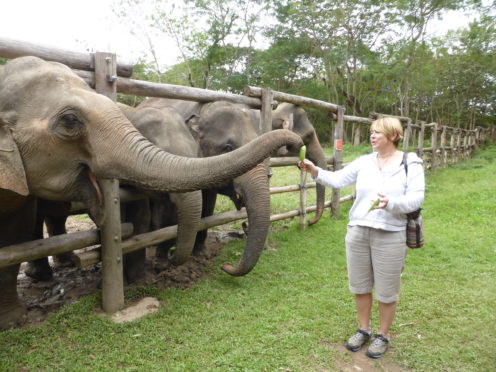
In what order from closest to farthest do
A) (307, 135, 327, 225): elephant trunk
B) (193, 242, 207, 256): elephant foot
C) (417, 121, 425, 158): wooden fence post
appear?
1. (193, 242, 207, 256): elephant foot
2. (307, 135, 327, 225): elephant trunk
3. (417, 121, 425, 158): wooden fence post

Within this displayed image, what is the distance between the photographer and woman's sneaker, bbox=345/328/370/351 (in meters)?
2.85

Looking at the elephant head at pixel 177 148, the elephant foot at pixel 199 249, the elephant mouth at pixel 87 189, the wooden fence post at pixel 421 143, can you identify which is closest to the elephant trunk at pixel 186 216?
the elephant head at pixel 177 148

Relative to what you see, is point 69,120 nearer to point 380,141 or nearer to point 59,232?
point 380,141

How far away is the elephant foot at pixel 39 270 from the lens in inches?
159

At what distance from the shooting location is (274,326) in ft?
10.3

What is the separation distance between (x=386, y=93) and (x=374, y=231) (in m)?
26.9

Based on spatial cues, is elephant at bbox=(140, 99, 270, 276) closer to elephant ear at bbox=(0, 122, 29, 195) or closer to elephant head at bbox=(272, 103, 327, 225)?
elephant head at bbox=(272, 103, 327, 225)

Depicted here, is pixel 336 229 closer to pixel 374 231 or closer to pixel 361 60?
pixel 374 231

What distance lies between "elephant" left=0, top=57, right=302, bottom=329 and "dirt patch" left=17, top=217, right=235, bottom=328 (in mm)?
1601

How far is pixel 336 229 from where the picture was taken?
640 centimetres

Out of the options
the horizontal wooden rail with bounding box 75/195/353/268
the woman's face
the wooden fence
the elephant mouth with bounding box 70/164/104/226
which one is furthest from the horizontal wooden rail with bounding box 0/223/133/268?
the woman's face

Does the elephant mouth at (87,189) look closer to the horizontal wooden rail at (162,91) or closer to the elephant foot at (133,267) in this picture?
the horizontal wooden rail at (162,91)

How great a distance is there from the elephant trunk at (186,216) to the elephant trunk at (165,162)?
108 centimetres

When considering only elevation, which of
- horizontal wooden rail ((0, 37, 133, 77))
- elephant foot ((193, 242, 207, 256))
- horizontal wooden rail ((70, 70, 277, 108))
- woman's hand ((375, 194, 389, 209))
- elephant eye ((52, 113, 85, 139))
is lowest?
elephant foot ((193, 242, 207, 256))
